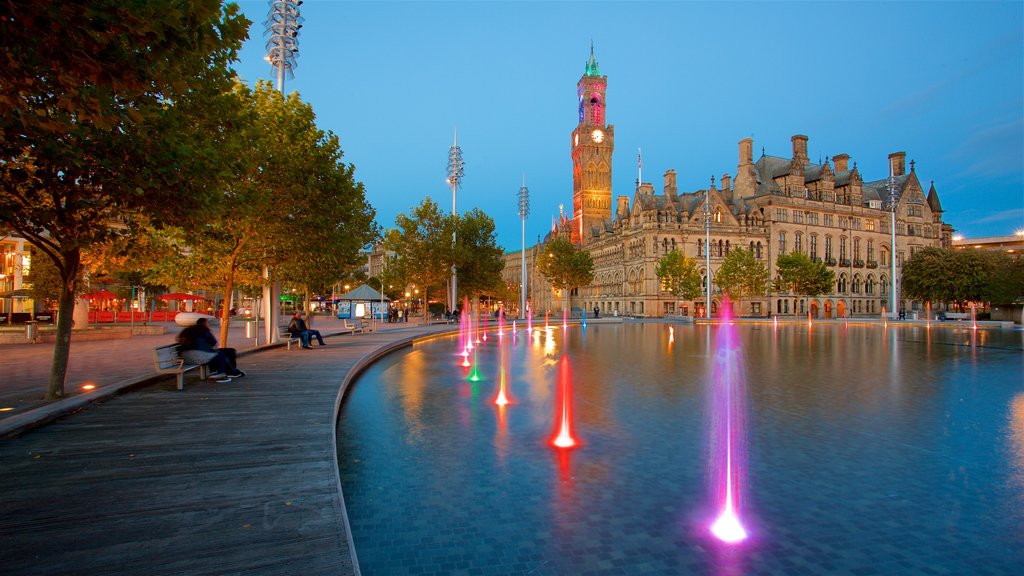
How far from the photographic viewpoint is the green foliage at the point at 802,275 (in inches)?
2758

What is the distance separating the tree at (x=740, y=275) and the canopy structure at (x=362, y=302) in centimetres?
4324

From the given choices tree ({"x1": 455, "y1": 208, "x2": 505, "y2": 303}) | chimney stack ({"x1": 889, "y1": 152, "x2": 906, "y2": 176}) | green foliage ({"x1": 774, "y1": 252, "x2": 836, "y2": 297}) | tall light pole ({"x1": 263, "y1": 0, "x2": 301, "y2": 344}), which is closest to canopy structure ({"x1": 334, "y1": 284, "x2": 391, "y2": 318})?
tree ({"x1": 455, "y1": 208, "x2": 505, "y2": 303})

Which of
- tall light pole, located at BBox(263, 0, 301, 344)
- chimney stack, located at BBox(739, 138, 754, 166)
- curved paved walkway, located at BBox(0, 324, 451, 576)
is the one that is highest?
chimney stack, located at BBox(739, 138, 754, 166)

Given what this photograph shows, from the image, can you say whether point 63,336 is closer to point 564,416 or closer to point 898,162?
point 564,416

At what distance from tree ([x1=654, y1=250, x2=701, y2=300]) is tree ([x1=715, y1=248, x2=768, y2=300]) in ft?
12.2

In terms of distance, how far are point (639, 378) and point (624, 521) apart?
1031cm

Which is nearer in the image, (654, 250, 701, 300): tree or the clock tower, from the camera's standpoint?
(654, 250, 701, 300): tree

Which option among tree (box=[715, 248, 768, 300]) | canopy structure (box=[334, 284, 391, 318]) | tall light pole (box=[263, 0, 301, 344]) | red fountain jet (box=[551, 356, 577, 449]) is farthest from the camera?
tree (box=[715, 248, 768, 300])

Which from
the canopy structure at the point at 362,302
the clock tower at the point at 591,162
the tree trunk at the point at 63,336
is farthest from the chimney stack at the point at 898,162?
the tree trunk at the point at 63,336

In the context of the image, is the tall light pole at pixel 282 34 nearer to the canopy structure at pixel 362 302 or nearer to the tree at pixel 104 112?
the tree at pixel 104 112

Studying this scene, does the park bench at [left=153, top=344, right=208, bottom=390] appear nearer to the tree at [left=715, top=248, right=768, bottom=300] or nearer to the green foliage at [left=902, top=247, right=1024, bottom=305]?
the tree at [left=715, top=248, right=768, bottom=300]

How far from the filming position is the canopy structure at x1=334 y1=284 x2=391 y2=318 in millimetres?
44906

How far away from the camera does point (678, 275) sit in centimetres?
6725

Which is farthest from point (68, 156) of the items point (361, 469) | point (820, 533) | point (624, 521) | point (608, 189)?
point (608, 189)
